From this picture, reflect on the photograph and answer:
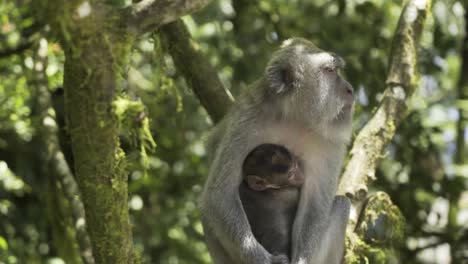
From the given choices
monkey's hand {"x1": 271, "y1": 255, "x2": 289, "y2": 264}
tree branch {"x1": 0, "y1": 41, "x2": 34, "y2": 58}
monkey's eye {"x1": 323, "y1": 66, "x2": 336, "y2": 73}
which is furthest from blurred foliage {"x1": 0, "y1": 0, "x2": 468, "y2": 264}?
monkey's hand {"x1": 271, "y1": 255, "x2": 289, "y2": 264}

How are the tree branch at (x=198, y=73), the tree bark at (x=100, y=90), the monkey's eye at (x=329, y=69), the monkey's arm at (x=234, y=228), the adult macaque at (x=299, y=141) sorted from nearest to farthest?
1. the tree bark at (x=100, y=90)
2. the monkey's arm at (x=234, y=228)
3. the adult macaque at (x=299, y=141)
4. the monkey's eye at (x=329, y=69)
5. the tree branch at (x=198, y=73)

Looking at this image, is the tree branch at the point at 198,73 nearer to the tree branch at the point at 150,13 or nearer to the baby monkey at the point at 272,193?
the baby monkey at the point at 272,193

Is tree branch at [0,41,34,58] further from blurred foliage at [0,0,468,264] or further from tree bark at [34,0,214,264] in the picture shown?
tree bark at [34,0,214,264]

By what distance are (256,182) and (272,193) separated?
249 mm

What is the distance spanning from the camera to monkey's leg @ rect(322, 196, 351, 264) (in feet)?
19.0

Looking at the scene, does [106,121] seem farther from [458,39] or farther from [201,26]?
[458,39]

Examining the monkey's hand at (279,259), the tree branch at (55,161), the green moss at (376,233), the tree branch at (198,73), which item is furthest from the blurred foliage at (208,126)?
the monkey's hand at (279,259)

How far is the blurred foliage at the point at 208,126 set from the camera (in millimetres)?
7809

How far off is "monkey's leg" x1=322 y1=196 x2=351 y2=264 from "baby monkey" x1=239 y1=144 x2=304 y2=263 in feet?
0.95

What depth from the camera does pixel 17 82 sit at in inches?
300

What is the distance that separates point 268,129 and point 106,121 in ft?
6.80

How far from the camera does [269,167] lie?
18.0 ft

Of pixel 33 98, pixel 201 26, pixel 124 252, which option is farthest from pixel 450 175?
pixel 124 252

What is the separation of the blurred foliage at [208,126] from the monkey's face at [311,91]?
2.00m
